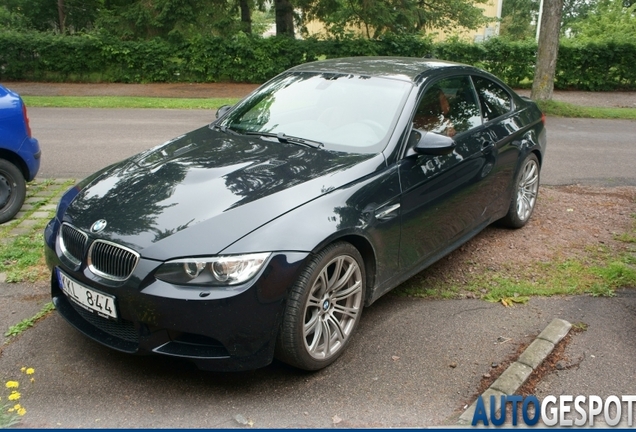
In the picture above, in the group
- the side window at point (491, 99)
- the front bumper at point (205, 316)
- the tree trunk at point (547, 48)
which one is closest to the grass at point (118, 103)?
the tree trunk at point (547, 48)

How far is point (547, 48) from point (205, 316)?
1426cm

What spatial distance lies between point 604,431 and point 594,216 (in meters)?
3.84

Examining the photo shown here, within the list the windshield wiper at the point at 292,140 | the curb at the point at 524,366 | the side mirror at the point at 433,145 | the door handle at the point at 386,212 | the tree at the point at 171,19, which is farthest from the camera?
the tree at the point at 171,19

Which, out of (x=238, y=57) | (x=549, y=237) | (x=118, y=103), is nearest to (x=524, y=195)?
(x=549, y=237)

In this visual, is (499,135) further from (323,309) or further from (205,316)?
(205,316)

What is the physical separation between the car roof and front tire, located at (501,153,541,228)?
1.14 metres

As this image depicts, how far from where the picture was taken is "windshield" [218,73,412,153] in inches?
167

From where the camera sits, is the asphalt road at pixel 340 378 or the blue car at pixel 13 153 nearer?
the asphalt road at pixel 340 378

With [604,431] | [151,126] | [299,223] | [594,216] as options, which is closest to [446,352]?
[604,431]

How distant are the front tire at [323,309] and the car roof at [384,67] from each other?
177 centimetres

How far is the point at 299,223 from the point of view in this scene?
3326 millimetres

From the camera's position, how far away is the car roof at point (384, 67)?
188 inches

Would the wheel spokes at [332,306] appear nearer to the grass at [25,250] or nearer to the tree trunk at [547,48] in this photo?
the grass at [25,250]

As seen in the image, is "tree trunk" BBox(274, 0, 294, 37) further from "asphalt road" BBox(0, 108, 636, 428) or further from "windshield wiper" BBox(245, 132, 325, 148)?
"asphalt road" BBox(0, 108, 636, 428)
